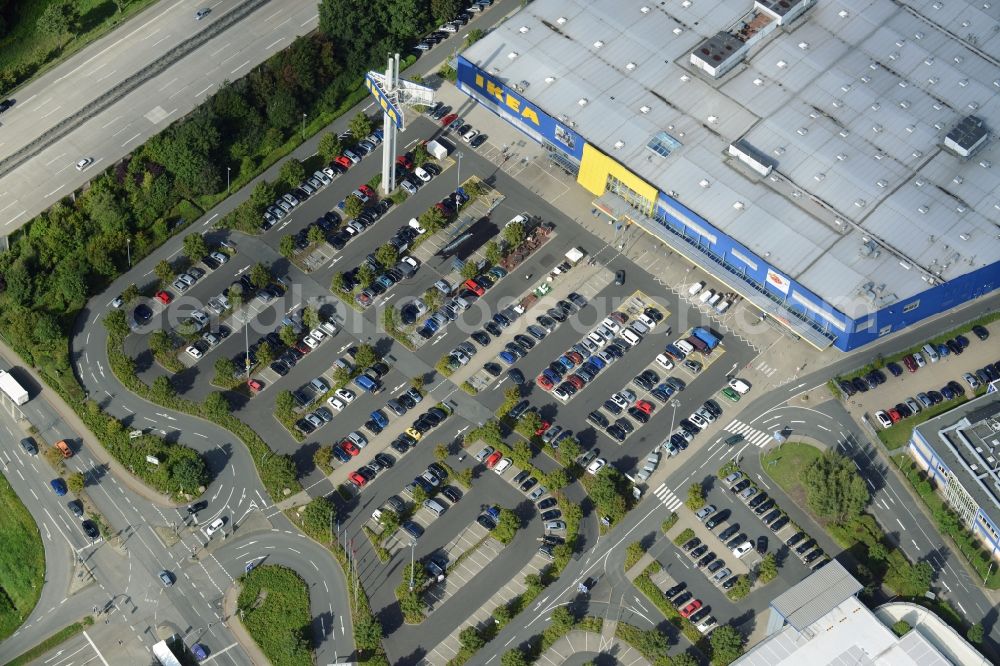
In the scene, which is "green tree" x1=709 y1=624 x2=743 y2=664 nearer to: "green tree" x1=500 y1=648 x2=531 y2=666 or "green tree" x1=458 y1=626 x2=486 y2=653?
"green tree" x1=500 y1=648 x2=531 y2=666

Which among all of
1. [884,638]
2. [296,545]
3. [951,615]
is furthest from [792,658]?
[296,545]

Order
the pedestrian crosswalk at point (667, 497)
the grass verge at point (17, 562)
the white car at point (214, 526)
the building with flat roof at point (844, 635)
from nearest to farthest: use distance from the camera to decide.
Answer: the building with flat roof at point (844, 635) < the grass verge at point (17, 562) < the white car at point (214, 526) < the pedestrian crosswalk at point (667, 497)

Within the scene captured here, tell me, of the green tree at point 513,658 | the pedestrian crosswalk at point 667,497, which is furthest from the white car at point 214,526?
the pedestrian crosswalk at point 667,497

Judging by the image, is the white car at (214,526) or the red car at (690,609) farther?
the white car at (214,526)

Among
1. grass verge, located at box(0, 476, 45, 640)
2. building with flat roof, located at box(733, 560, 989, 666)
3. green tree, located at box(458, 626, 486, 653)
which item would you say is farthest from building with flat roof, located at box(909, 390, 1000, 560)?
grass verge, located at box(0, 476, 45, 640)

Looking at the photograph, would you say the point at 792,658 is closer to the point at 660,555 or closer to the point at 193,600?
the point at 660,555

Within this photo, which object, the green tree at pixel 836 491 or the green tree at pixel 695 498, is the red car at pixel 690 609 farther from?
the green tree at pixel 836 491
